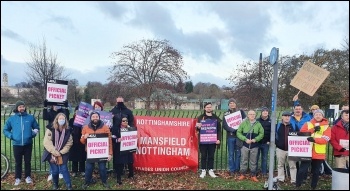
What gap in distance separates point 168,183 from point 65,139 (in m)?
2.70

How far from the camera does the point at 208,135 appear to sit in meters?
8.59

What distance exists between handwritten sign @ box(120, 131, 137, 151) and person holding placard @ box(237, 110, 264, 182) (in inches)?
107

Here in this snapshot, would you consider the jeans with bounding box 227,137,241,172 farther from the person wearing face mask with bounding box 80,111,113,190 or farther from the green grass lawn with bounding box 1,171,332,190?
the person wearing face mask with bounding box 80,111,113,190

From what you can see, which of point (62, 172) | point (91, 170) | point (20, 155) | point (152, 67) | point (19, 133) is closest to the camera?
point (62, 172)

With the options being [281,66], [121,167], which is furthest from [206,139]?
[281,66]

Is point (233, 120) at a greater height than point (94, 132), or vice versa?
point (233, 120)

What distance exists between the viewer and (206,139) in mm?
8578

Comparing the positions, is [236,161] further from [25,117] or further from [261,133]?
[25,117]

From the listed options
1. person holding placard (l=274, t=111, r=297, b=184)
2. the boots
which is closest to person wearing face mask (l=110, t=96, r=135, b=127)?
the boots

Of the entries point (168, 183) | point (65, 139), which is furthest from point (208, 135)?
point (65, 139)

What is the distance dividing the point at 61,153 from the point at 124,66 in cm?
2466

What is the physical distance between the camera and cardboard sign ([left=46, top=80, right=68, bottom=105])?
8.26 meters

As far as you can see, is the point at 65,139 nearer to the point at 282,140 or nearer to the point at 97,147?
the point at 97,147

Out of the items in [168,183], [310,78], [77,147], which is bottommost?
[168,183]
